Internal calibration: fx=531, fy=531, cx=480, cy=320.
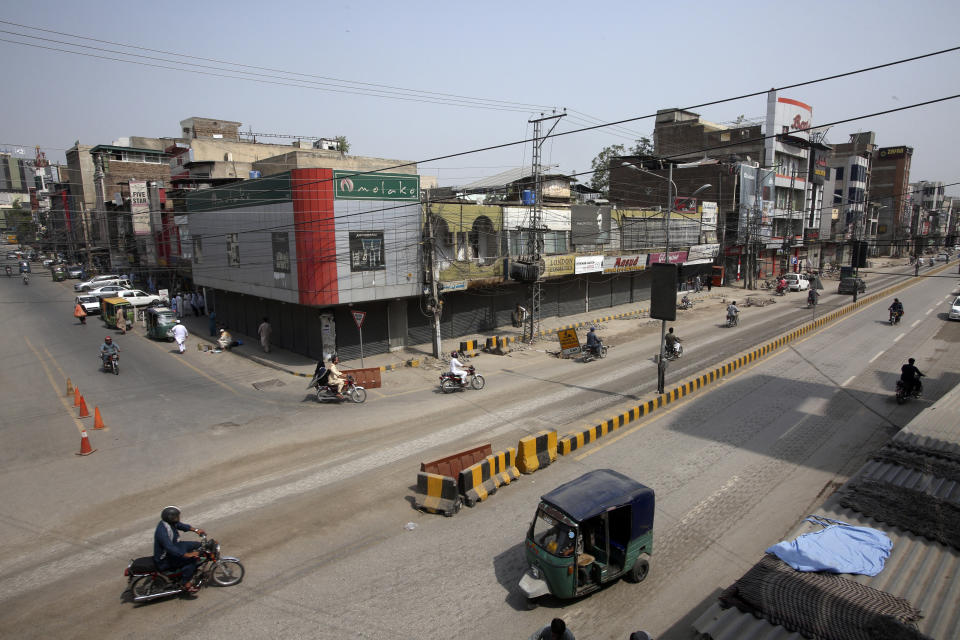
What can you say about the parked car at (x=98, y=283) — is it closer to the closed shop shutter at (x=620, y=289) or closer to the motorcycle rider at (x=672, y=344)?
the closed shop shutter at (x=620, y=289)

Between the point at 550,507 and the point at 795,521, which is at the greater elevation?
the point at 550,507

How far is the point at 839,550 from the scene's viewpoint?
6.82 m

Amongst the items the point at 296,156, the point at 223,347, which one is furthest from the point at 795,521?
the point at 296,156

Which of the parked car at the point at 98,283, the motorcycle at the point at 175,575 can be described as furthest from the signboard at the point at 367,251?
the parked car at the point at 98,283

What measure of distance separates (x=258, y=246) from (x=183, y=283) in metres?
24.8

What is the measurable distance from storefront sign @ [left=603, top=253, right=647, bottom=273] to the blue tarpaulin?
2829 centimetres

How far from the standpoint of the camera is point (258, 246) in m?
24.3

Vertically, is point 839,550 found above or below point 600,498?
below

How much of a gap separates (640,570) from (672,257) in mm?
36445

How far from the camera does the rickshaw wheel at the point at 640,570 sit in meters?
8.08

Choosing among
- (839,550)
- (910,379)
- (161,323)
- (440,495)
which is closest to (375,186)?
(440,495)

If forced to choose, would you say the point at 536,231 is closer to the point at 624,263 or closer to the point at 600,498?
the point at 624,263

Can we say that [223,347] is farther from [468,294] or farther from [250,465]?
[250,465]

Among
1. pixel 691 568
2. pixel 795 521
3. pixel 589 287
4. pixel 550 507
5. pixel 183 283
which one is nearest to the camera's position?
pixel 550 507
